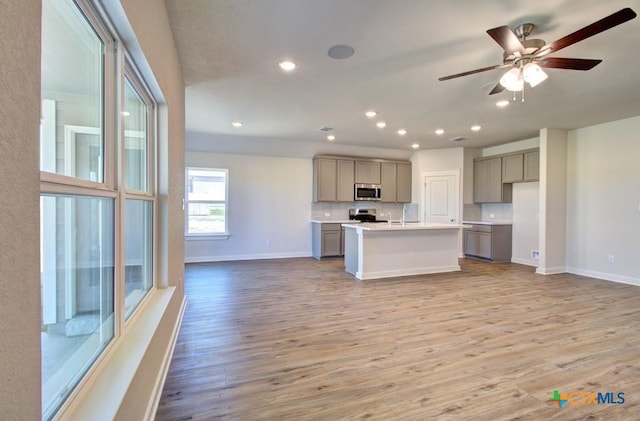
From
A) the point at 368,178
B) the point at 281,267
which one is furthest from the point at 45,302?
the point at 368,178

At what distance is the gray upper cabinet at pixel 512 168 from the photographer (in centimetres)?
616

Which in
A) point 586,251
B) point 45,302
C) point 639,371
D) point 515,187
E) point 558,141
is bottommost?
point 639,371

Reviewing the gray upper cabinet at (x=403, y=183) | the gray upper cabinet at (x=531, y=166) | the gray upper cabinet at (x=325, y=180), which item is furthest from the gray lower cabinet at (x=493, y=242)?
the gray upper cabinet at (x=325, y=180)

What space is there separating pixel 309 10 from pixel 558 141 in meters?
5.36

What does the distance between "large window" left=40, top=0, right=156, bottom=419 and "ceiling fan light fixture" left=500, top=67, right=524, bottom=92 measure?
9.04 feet

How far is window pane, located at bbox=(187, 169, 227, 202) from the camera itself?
6375 millimetres

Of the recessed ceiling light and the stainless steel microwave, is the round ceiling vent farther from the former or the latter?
the stainless steel microwave

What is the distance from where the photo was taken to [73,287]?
117 cm

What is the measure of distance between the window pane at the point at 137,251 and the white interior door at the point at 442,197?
21.2 feet

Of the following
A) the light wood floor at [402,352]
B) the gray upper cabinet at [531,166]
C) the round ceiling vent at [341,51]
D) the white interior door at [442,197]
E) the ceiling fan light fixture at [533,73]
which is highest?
the round ceiling vent at [341,51]
